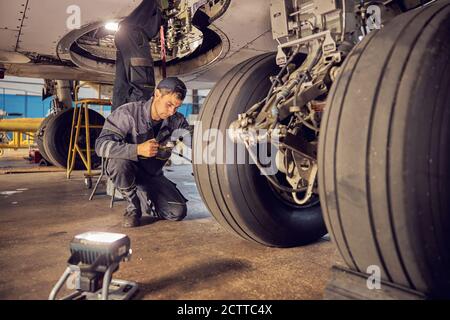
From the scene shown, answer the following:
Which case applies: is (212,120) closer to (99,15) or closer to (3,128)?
(99,15)

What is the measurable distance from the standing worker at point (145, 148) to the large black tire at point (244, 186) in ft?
1.50

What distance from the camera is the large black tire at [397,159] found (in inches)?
27.3

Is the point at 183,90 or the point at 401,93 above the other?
the point at 183,90

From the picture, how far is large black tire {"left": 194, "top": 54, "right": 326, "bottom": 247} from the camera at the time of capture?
1.20 metres

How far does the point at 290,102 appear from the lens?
104 centimetres

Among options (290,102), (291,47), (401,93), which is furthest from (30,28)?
(401,93)

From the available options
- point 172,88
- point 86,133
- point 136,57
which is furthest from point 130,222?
point 86,133

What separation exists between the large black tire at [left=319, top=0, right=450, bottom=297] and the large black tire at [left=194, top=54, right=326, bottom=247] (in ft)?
1.37

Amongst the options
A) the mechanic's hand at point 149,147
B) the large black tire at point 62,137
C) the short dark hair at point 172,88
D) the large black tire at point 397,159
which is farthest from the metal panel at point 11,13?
the large black tire at point 62,137

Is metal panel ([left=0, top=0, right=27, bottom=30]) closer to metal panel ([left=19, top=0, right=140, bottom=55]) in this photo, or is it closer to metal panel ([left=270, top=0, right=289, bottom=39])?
metal panel ([left=19, top=0, right=140, bottom=55])

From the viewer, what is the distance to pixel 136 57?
2184 mm

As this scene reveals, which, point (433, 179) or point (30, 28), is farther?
point (30, 28)

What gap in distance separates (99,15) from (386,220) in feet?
5.44
